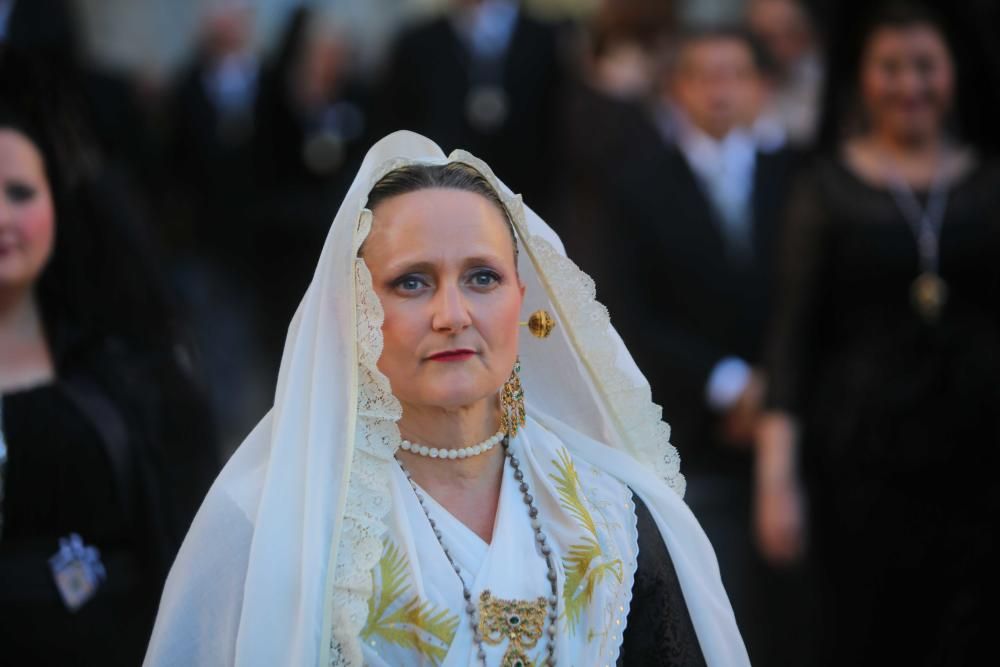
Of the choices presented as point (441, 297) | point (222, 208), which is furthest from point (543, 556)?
point (222, 208)

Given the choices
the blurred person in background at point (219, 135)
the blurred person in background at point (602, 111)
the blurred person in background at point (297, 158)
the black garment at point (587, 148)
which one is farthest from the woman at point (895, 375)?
the blurred person in background at point (219, 135)

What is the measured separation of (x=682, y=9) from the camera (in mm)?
8617

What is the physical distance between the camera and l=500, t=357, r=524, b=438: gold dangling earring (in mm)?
3156

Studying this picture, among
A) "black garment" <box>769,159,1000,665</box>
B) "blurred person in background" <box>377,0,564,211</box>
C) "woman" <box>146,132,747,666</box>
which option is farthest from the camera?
"blurred person in background" <box>377,0,564,211</box>

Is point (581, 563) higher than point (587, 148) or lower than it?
lower

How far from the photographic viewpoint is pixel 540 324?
318 centimetres

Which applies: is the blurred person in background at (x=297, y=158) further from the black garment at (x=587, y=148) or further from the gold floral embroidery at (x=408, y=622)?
the gold floral embroidery at (x=408, y=622)

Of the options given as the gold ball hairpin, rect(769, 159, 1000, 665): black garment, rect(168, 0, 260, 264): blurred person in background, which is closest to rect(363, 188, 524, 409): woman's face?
the gold ball hairpin

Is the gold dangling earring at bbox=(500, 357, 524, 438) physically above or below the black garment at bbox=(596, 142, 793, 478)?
below

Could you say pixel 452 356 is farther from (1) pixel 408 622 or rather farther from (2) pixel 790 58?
(2) pixel 790 58

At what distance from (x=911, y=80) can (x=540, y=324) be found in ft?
7.84

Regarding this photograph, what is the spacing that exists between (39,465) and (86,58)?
15.2 feet

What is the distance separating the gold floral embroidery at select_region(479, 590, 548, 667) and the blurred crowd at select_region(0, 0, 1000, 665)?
1434 millimetres

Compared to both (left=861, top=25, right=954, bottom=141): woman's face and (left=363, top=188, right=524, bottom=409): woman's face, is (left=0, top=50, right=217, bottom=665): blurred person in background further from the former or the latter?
(left=861, top=25, right=954, bottom=141): woman's face
